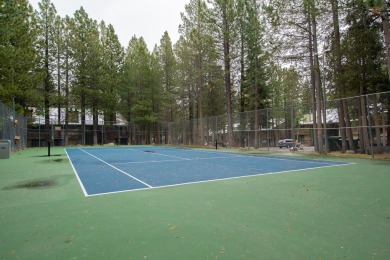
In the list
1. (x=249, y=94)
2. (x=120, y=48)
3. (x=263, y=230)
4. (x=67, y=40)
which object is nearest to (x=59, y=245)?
(x=263, y=230)

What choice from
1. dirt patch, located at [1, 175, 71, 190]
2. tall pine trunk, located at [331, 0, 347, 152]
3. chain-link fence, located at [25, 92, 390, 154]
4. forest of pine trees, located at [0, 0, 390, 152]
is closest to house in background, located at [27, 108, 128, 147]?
chain-link fence, located at [25, 92, 390, 154]

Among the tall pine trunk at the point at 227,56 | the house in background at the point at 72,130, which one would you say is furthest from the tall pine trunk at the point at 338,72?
the house in background at the point at 72,130

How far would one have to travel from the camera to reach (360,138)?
1669 cm

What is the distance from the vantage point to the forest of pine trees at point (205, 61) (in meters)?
15.9

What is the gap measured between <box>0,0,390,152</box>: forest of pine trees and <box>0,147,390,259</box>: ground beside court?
27.5 feet

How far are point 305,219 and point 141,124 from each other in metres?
39.4

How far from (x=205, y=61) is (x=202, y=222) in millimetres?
28694

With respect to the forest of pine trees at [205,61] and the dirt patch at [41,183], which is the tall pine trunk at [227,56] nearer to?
the forest of pine trees at [205,61]

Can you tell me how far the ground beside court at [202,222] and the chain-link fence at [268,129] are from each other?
33.2 ft

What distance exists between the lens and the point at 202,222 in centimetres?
402

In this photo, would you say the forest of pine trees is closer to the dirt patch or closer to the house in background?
the house in background

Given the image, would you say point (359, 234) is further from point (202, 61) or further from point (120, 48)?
point (120, 48)

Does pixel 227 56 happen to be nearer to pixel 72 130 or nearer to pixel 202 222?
pixel 202 222

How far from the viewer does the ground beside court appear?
9.98ft
